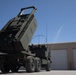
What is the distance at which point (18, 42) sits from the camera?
15016 millimetres

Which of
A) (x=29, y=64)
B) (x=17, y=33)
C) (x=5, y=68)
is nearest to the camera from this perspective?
(x=17, y=33)

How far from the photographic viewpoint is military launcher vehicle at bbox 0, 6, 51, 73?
15453mm

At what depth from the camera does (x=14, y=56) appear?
52.8ft

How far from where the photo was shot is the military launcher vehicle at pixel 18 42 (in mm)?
15453

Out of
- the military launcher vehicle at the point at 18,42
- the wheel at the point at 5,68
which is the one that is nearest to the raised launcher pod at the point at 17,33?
the military launcher vehicle at the point at 18,42

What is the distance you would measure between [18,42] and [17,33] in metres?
0.78

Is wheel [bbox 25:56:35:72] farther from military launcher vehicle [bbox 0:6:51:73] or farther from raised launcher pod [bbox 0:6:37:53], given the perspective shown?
raised launcher pod [bbox 0:6:37:53]

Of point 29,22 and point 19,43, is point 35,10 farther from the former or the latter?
point 19,43

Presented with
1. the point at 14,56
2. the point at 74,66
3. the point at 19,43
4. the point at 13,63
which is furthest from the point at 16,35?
the point at 74,66

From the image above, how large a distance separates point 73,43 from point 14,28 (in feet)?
75.7

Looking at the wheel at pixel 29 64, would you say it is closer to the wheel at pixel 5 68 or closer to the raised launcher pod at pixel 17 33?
the raised launcher pod at pixel 17 33

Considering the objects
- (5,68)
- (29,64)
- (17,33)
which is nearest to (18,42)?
(17,33)

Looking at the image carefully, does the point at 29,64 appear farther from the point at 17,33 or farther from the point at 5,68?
the point at 17,33

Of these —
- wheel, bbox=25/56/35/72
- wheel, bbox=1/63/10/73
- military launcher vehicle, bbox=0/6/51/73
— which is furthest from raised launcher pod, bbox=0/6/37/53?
wheel, bbox=1/63/10/73
